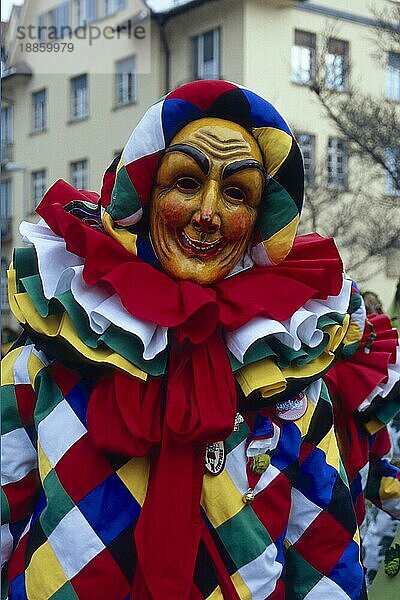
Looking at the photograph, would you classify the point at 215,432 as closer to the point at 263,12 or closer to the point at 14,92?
the point at 263,12

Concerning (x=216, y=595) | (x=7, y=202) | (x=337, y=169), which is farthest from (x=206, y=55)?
(x=216, y=595)

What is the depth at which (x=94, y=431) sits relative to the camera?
1979 millimetres

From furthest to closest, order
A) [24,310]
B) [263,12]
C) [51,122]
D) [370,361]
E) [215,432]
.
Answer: [51,122] → [263,12] → [370,361] → [24,310] → [215,432]

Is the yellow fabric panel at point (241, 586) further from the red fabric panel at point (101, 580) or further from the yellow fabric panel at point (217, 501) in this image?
the red fabric panel at point (101, 580)

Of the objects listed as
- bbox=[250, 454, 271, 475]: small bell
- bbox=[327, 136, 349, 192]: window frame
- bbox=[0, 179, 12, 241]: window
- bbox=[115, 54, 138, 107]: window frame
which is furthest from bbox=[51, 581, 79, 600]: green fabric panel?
bbox=[0, 179, 12, 241]: window

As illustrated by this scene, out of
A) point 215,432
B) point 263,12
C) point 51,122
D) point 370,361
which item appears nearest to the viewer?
point 215,432

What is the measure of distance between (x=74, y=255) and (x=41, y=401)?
0.32 meters

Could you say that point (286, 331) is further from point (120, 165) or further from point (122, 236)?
point (120, 165)

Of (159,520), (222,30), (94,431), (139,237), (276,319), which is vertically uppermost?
(222,30)

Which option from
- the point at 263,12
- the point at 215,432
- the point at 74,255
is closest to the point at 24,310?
the point at 74,255

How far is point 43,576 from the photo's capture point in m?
2.01

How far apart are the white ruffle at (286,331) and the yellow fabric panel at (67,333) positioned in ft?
0.67

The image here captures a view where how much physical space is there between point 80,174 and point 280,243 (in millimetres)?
17177

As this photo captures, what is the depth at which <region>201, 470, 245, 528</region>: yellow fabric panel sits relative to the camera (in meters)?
2.02
